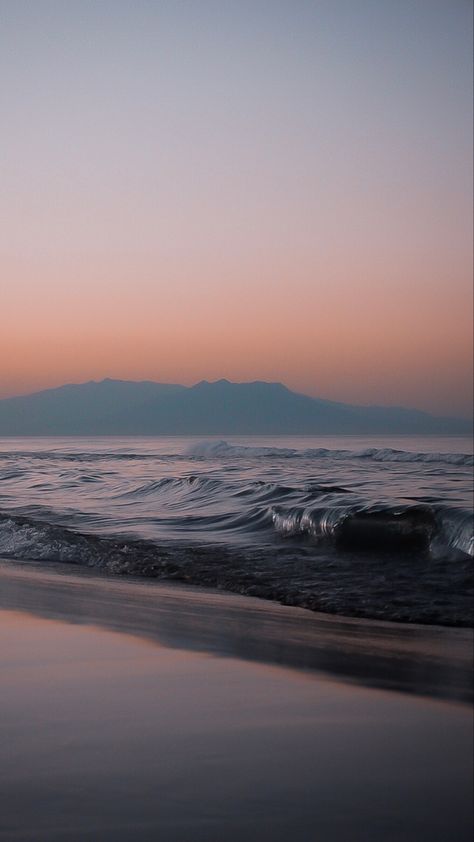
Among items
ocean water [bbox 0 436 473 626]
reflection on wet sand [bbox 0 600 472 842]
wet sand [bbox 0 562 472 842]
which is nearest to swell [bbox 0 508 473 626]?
ocean water [bbox 0 436 473 626]

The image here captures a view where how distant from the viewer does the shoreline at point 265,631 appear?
10.7 feet

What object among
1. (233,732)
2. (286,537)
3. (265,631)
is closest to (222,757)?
(233,732)

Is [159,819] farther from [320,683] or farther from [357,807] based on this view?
[320,683]

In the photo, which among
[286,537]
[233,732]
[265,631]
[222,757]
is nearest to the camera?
[222,757]

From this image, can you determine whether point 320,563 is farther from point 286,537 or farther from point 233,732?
point 233,732

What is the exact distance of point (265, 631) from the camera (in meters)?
4.11

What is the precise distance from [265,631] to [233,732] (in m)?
1.65

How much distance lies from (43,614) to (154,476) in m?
12.0

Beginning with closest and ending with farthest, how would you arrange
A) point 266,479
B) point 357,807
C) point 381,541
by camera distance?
point 357,807 < point 381,541 < point 266,479

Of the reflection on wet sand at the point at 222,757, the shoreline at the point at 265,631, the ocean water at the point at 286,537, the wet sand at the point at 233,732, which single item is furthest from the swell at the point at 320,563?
the reflection on wet sand at the point at 222,757

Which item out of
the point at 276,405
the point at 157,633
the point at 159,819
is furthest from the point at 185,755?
the point at 276,405

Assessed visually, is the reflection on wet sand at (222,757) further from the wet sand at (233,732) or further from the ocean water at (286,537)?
the ocean water at (286,537)

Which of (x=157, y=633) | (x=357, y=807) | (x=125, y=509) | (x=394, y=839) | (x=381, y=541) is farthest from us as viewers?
(x=125, y=509)

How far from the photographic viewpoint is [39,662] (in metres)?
3.34
